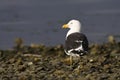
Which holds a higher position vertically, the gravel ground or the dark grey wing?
the dark grey wing

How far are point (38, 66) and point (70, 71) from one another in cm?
67

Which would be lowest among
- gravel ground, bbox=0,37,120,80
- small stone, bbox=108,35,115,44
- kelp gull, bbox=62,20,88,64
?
gravel ground, bbox=0,37,120,80

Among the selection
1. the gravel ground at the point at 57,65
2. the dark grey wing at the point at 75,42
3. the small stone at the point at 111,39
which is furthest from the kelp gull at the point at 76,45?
the small stone at the point at 111,39

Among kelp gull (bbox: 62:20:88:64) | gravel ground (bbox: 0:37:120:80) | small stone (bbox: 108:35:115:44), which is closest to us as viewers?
gravel ground (bbox: 0:37:120:80)

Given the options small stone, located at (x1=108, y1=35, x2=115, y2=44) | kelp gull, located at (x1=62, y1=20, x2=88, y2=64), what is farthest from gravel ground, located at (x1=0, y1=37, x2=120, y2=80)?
small stone, located at (x1=108, y1=35, x2=115, y2=44)

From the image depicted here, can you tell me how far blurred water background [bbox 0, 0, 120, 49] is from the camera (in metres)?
16.9

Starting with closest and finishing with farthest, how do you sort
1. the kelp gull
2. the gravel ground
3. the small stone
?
the gravel ground < the kelp gull < the small stone

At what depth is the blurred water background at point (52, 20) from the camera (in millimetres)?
16875

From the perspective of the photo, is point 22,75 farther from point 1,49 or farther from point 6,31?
point 6,31

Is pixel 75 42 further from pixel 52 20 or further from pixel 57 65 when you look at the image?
pixel 52 20

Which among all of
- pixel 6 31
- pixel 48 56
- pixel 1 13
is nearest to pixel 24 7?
pixel 1 13

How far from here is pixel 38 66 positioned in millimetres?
12734

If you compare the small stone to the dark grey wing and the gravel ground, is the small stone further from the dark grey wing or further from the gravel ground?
the dark grey wing

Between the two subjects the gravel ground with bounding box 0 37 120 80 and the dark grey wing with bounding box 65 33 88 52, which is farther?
the dark grey wing with bounding box 65 33 88 52
